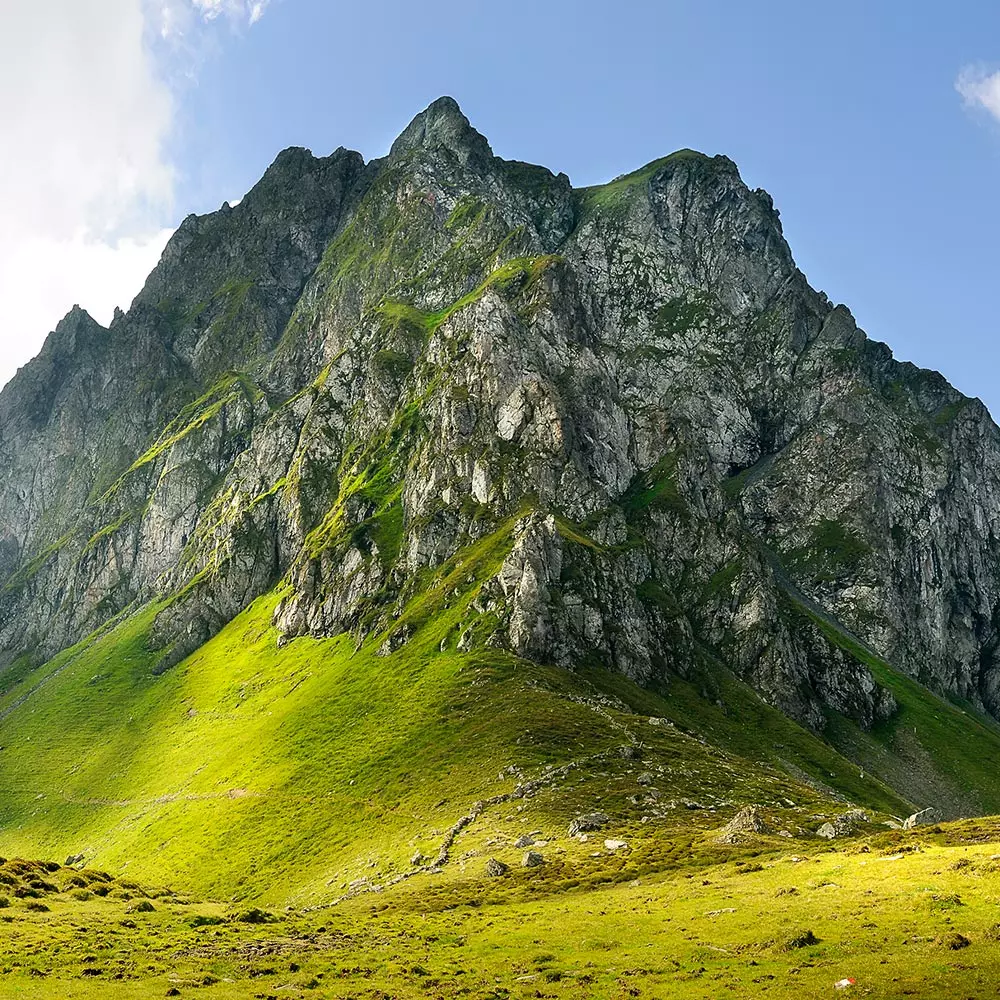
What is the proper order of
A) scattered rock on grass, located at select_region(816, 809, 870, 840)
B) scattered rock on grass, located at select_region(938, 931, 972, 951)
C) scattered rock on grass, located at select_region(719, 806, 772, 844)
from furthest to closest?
scattered rock on grass, located at select_region(816, 809, 870, 840), scattered rock on grass, located at select_region(719, 806, 772, 844), scattered rock on grass, located at select_region(938, 931, 972, 951)

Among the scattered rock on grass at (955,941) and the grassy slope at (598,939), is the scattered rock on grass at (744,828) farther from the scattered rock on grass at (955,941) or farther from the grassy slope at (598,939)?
the scattered rock on grass at (955,941)

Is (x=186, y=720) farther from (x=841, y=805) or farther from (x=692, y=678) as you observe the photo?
(x=841, y=805)

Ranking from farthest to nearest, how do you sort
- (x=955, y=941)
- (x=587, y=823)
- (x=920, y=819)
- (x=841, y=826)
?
(x=587, y=823), (x=841, y=826), (x=920, y=819), (x=955, y=941)

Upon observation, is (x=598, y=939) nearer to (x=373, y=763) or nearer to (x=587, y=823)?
(x=587, y=823)

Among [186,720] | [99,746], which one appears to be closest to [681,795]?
[186,720]

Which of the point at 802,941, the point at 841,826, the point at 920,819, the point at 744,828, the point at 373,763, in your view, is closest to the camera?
the point at 802,941

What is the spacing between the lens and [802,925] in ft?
122

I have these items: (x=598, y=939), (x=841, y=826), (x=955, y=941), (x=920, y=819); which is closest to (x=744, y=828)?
(x=841, y=826)

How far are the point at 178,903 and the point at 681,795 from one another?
163 feet

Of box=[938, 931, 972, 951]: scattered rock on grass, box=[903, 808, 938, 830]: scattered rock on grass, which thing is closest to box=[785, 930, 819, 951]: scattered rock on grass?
box=[938, 931, 972, 951]: scattered rock on grass

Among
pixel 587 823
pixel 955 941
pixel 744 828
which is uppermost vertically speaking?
pixel 955 941

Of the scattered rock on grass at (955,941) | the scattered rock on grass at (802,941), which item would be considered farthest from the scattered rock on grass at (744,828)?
the scattered rock on grass at (955,941)

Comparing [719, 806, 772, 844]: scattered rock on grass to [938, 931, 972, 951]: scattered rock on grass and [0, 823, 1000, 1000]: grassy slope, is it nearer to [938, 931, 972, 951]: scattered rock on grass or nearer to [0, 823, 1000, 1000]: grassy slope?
[0, 823, 1000, 1000]: grassy slope

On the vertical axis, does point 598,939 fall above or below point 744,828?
above
